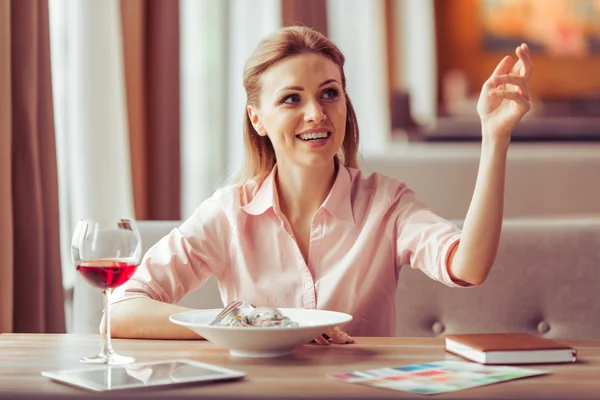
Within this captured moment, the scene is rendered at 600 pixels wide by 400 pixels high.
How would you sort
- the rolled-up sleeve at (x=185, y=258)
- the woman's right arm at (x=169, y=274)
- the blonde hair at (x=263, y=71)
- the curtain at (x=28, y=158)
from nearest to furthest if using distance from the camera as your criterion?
the woman's right arm at (x=169, y=274), the rolled-up sleeve at (x=185, y=258), the blonde hair at (x=263, y=71), the curtain at (x=28, y=158)

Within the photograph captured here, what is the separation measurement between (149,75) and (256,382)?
7.93ft

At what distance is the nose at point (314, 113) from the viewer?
69.3 inches

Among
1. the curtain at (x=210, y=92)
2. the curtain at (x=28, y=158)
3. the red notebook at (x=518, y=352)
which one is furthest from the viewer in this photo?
the curtain at (x=210, y=92)

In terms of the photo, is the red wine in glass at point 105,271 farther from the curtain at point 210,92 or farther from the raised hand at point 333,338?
the curtain at point 210,92

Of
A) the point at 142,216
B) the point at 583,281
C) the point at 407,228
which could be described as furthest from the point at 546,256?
the point at 142,216

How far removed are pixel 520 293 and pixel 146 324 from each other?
896 millimetres

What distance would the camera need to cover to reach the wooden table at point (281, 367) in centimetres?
107

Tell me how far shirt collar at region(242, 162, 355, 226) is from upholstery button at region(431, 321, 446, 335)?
0.36 meters

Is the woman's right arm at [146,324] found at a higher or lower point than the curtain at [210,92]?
lower

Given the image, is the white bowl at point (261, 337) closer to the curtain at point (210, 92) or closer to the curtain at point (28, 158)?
the curtain at point (28, 158)

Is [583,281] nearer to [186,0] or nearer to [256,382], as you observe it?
[256,382]

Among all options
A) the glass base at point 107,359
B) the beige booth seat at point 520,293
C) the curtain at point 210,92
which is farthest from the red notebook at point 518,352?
the curtain at point 210,92

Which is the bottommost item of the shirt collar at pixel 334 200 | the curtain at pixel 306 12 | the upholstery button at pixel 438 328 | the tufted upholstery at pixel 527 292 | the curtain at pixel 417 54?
the upholstery button at pixel 438 328

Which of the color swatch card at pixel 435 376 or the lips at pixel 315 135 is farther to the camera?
the lips at pixel 315 135
